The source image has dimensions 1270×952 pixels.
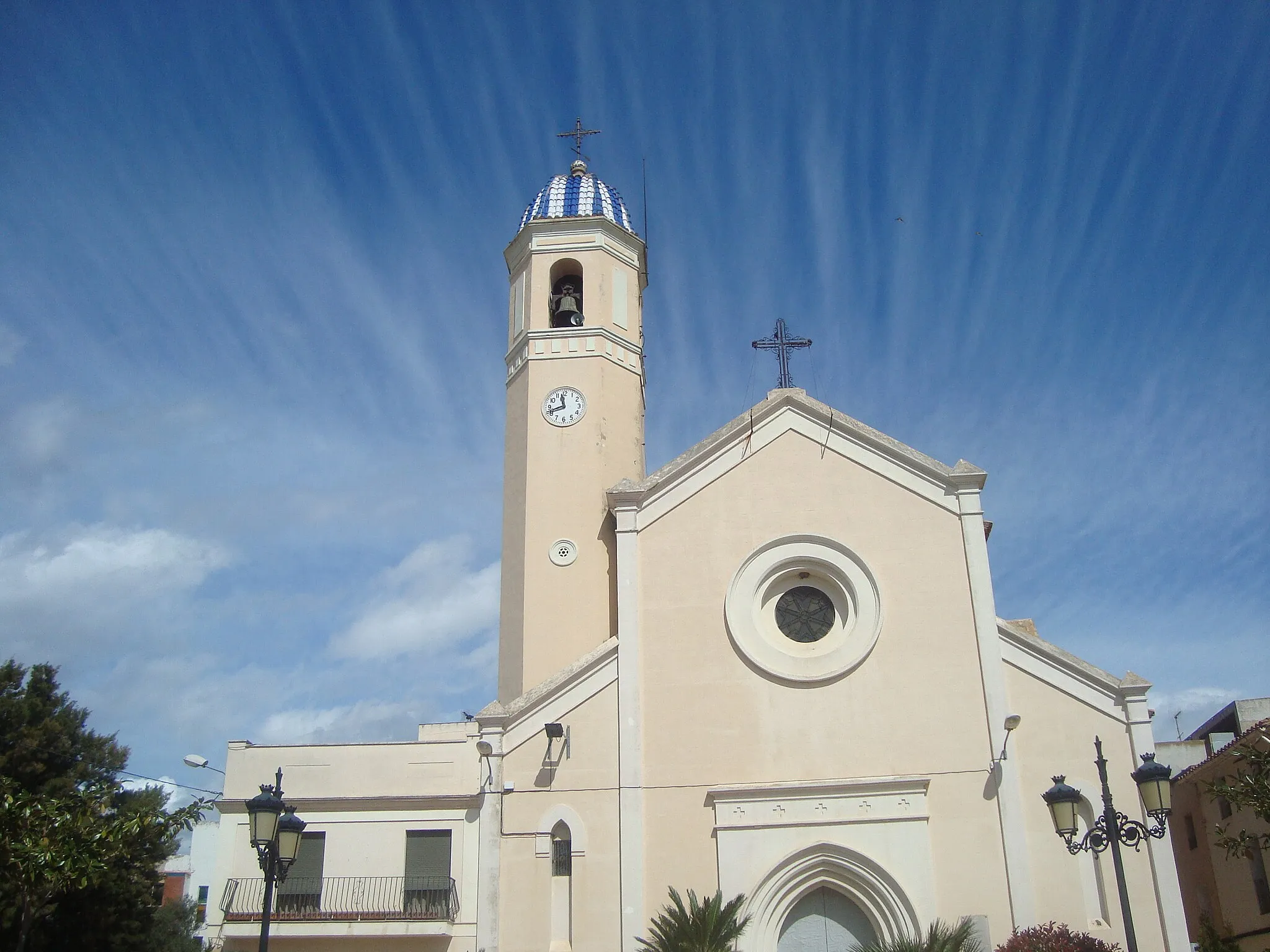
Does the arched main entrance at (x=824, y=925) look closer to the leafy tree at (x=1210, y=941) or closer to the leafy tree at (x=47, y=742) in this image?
the leafy tree at (x=1210, y=941)

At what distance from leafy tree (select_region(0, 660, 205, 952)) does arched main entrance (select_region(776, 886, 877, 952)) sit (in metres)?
9.76

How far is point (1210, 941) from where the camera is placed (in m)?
→ 24.8

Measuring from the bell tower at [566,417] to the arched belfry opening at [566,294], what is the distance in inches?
1.2

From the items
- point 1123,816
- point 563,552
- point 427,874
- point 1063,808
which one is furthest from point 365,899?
point 1123,816

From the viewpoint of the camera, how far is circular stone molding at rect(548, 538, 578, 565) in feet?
73.4

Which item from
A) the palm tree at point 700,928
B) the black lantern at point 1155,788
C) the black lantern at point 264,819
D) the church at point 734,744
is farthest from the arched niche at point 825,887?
the black lantern at point 264,819

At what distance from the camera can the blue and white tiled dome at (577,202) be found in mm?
25828

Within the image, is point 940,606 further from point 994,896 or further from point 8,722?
point 8,722

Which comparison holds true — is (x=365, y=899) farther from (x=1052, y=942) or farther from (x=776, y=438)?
(x=1052, y=942)

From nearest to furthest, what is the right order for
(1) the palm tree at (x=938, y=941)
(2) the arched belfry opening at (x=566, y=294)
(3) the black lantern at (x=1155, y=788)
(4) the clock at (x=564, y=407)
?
(3) the black lantern at (x=1155, y=788)
(1) the palm tree at (x=938, y=941)
(4) the clock at (x=564, y=407)
(2) the arched belfry opening at (x=566, y=294)

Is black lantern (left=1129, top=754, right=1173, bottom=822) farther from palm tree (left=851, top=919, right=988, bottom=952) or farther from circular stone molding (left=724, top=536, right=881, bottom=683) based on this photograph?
circular stone molding (left=724, top=536, right=881, bottom=683)

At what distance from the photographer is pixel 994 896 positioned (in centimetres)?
1773

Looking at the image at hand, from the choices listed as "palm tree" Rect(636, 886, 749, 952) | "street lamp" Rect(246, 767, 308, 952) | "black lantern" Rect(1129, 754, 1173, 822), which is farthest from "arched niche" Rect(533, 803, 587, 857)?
"black lantern" Rect(1129, 754, 1173, 822)

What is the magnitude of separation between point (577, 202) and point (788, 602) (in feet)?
35.4
